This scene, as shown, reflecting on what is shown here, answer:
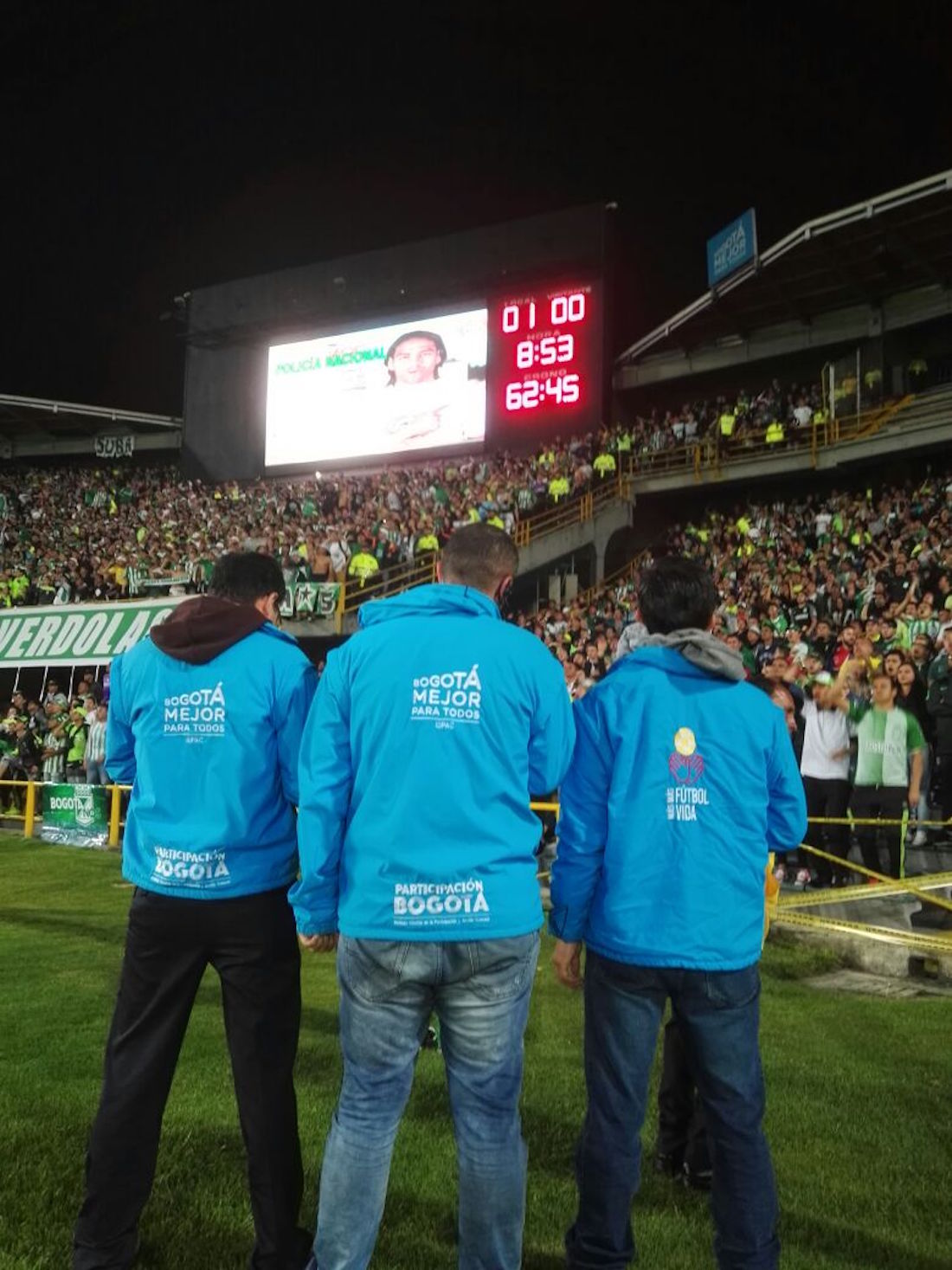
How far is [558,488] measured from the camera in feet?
80.0

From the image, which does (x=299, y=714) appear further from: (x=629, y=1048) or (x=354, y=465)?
(x=354, y=465)

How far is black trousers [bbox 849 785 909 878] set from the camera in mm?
8500

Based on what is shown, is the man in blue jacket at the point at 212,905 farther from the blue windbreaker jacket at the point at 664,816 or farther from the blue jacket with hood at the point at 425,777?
the blue windbreaker jacket at the point at 664,816

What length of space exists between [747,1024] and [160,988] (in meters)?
1.67

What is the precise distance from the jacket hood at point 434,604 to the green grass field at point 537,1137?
193 cm

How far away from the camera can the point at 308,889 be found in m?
2.65

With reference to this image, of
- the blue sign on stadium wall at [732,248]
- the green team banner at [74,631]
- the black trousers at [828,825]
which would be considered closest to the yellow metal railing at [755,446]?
the blue sign on stadium wall at [732,248]

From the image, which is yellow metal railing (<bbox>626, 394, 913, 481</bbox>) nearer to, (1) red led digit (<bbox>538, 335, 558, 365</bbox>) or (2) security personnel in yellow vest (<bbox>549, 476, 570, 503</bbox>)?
(2) security personnel in yellow vest (<bbox>549, 476, 570, 503</bbox>)

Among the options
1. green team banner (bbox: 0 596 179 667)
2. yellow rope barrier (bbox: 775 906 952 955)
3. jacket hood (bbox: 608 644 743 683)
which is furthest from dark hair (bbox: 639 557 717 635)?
green team banner (bbox: 0 596 179 667)

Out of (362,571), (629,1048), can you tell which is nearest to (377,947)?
(629,1048)

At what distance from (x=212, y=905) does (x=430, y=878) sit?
78 cm

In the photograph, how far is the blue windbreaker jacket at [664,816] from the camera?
9.30ft

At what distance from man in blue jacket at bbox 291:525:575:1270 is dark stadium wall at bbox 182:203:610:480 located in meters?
24.9

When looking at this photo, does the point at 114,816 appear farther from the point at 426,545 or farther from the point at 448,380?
the point at 448,380
